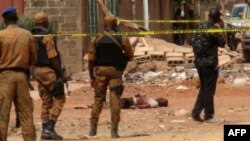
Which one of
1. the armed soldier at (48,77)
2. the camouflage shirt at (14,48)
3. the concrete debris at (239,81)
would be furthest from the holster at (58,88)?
the concrete debris at (239,81)

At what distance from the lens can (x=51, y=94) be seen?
11.8 m

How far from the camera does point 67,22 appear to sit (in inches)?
941

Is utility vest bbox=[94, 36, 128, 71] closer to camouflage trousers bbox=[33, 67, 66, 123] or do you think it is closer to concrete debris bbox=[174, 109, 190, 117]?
camouflage trousers bbox=[33, 67, 66, 123]

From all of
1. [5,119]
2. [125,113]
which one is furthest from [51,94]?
[125,113]

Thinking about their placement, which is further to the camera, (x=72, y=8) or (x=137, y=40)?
(x=137, y=40)

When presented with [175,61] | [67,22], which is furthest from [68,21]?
[175,61]

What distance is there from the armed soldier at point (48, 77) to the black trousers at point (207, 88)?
2284mm

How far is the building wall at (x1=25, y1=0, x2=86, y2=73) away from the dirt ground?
143 inches

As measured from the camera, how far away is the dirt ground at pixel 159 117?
11609mm

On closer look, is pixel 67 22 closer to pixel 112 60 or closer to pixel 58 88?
pixel 58 88

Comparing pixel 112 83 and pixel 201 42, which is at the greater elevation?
pixel 201 42

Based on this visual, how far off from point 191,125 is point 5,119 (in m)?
3.90

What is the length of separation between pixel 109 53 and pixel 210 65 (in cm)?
189

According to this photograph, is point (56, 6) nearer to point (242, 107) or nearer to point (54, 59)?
point (242, 107)
